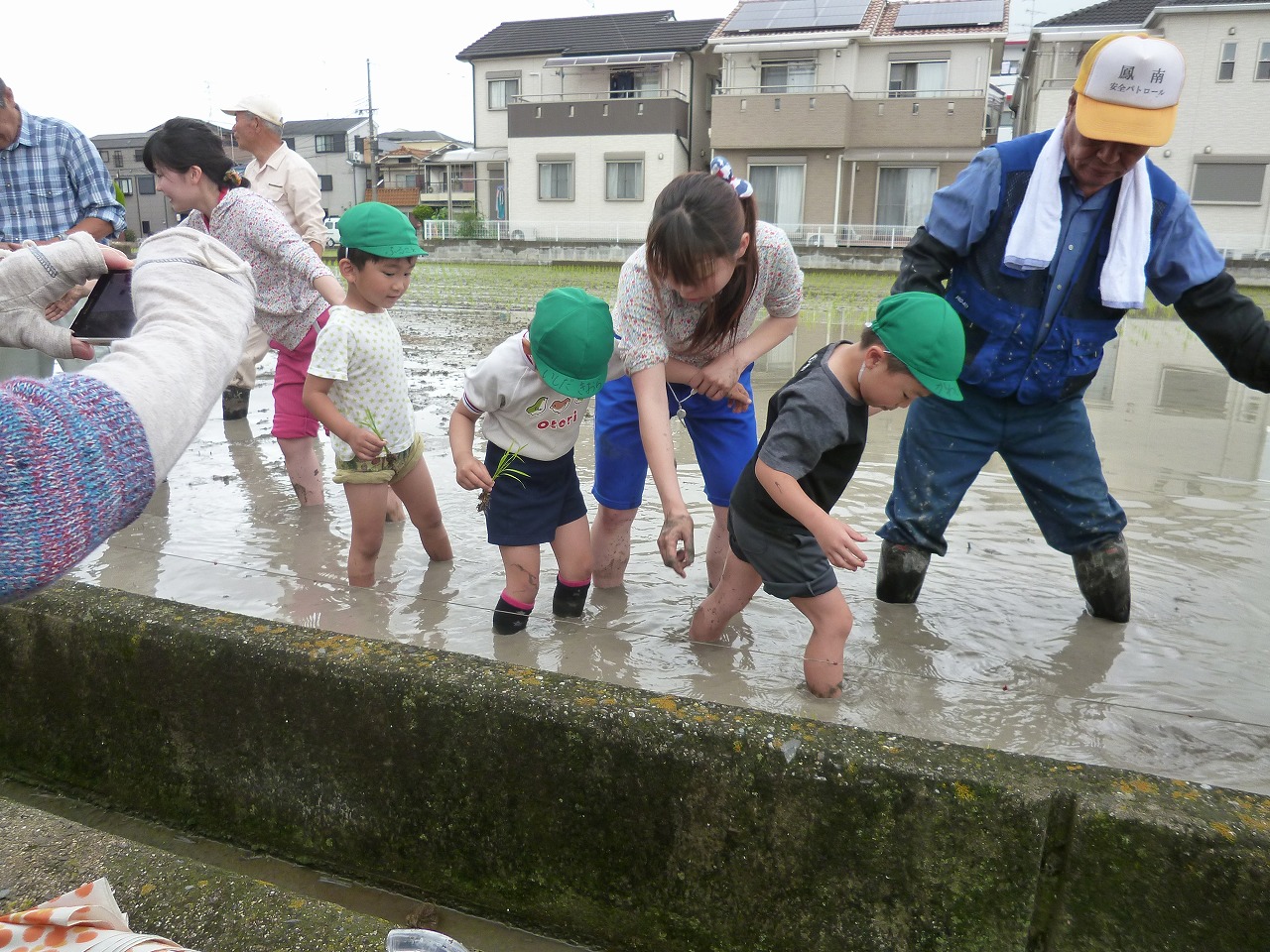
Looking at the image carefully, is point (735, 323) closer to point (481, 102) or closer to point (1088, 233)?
point (1088, 233)

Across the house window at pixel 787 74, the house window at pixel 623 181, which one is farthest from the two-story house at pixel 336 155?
the house window at pixel 787 74

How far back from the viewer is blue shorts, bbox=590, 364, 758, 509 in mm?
3264

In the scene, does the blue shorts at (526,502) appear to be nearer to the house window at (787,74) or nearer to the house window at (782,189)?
the house window at (782,189)

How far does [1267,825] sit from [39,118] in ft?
17.7

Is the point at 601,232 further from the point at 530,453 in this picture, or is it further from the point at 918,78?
the point at 530,453

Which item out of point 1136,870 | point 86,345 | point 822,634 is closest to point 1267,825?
point 1136,870

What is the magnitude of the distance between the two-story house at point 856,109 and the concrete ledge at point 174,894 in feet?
75.0

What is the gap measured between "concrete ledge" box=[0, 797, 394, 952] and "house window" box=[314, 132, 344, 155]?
48.7m

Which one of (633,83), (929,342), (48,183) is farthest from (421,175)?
(929,342)

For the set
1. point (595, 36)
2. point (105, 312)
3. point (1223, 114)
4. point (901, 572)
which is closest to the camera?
point (105, 312)

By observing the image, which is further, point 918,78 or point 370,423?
point 918,78

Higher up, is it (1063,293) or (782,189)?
(782,189)

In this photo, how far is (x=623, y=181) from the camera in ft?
85.7

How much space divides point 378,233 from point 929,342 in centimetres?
194
